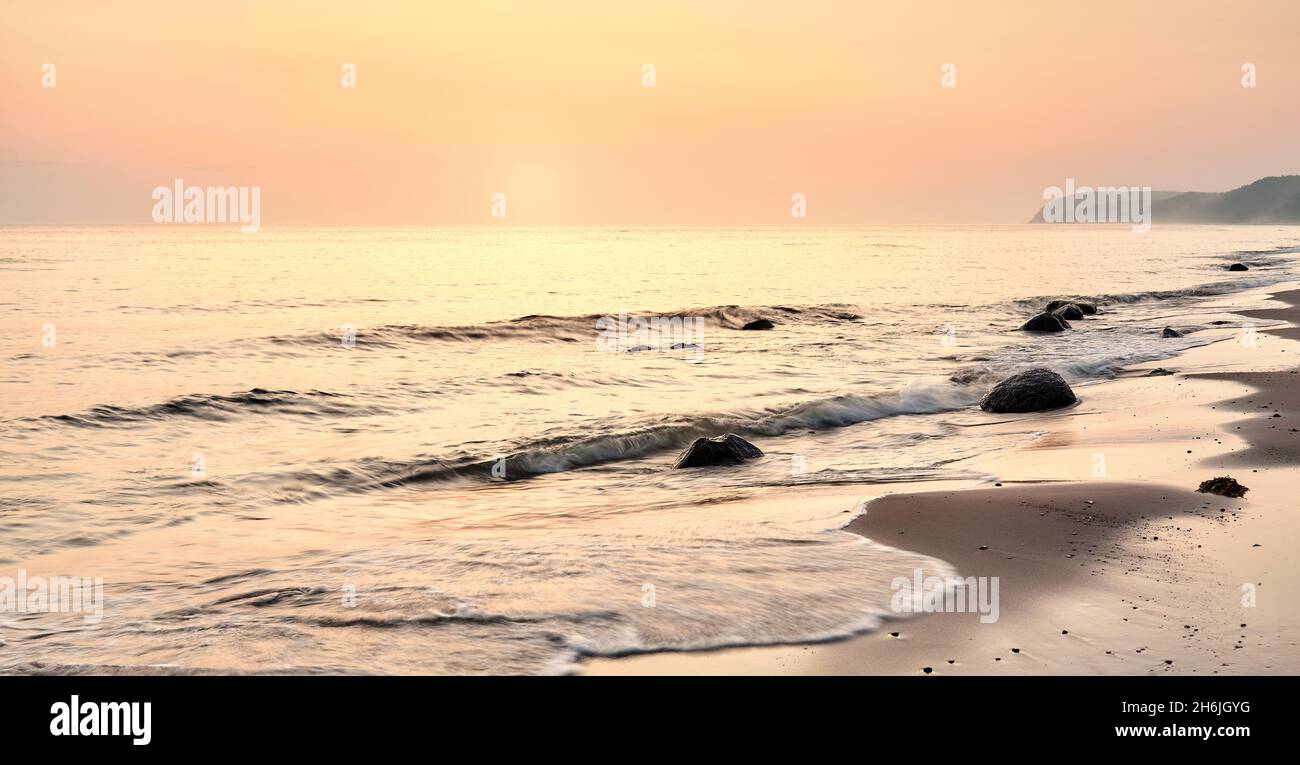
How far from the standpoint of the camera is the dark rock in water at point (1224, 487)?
320 inches

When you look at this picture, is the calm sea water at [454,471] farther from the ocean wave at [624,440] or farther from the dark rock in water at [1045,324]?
the dark rock in water at [1045,324]

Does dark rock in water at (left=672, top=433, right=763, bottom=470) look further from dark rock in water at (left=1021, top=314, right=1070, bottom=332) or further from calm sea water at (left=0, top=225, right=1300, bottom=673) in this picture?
dark rock in water at (left=1021, top=314, right=1070, bottom=332)

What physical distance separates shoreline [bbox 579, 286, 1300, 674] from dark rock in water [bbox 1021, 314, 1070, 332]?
14858 millimetres

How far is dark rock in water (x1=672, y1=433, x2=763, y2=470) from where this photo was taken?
1166 cm

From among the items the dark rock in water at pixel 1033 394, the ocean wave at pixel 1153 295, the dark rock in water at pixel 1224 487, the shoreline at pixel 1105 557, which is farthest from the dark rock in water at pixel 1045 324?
the dark rock in water at pixel 1224 487

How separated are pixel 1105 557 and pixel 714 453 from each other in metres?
5.53

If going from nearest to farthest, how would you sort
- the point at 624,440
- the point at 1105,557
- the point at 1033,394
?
the point at 1105,557, the point at 624,440, the point at 1033,394

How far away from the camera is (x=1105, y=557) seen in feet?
22.1

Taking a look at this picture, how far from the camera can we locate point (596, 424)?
1439 cm

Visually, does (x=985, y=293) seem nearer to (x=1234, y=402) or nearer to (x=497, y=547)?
(x=1234, y=402)

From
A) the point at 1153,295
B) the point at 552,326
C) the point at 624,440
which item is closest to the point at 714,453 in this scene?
the point at 624,440

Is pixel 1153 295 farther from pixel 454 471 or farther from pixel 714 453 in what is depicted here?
pixel 454 471

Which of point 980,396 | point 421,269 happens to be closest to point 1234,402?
point 980,396

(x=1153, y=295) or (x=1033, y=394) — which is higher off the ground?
(x=1153, y=295)
